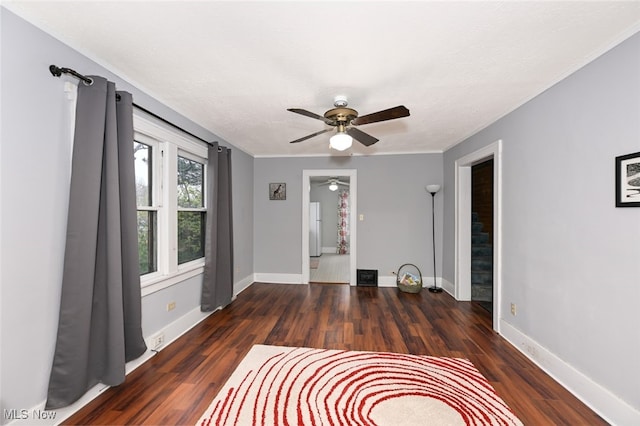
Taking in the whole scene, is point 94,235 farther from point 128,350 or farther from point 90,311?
point 128,350

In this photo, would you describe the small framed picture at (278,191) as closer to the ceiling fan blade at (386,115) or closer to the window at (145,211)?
the window at (145,211)

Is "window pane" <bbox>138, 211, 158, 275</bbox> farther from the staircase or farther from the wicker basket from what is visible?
the staircase

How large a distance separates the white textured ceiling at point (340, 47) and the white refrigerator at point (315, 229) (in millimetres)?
6018

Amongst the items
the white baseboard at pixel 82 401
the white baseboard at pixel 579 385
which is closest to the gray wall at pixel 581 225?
the white baseboard at pixel 579 385

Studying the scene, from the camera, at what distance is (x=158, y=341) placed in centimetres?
267

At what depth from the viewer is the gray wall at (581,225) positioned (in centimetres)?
171

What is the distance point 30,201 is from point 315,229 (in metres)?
7.46

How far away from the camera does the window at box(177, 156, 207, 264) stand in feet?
10.7

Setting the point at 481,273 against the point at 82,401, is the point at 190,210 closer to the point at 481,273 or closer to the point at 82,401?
the point at 82,401

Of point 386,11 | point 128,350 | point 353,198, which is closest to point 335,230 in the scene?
point 353,198

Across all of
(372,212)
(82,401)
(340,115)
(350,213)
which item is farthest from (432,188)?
(82,401)

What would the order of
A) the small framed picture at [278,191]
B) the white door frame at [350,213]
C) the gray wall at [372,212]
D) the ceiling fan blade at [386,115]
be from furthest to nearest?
the small framed picture at [278,191], the white door frame at [350,213], the gray wall at [372,212], the ceiling fan blade at [386,115]

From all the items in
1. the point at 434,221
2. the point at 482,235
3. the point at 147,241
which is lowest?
the point at 482,235

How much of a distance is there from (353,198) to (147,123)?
11.2ft
